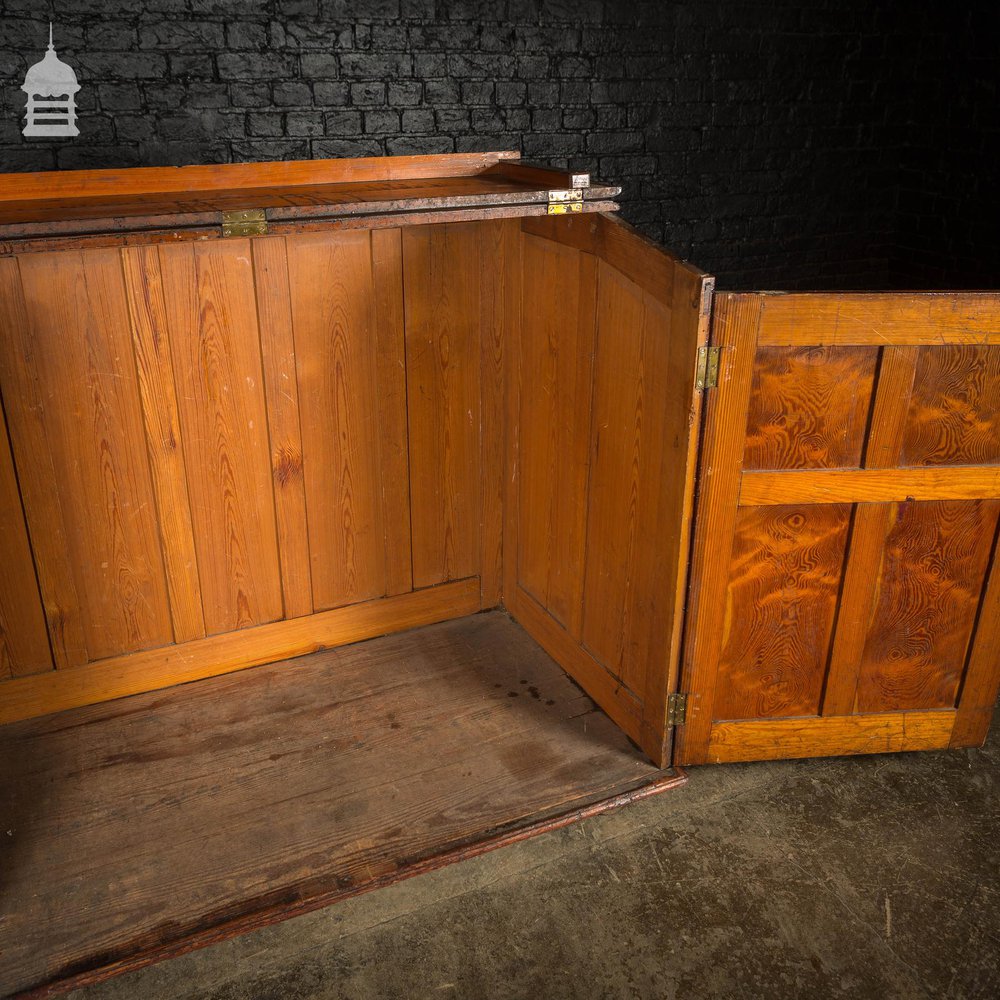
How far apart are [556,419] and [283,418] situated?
0.79 metres

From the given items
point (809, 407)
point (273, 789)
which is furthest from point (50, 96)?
point (809, 407)

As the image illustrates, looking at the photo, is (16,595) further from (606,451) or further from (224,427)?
(606,451)

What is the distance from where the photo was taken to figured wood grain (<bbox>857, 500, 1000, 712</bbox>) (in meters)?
2.35

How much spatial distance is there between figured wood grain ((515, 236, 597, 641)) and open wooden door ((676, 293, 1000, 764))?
1.67ft

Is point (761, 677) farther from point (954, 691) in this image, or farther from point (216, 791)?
point (216, 791)

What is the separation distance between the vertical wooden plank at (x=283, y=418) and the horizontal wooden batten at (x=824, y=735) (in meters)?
1.30

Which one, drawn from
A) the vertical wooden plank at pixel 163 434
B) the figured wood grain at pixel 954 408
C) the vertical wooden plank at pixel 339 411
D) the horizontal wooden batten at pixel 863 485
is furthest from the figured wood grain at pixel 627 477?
the vertical wooden plank at pixel 163 434

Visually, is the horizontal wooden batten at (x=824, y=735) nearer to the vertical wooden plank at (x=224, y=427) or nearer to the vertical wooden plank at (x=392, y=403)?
the vertical wooden plank at (x=392, y=403)

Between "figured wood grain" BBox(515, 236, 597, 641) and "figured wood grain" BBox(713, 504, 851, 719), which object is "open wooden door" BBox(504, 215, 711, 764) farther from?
"figured wood grain" BBox(713, 504, 851, 719)

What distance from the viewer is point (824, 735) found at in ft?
8.39

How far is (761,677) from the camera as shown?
2.48 m

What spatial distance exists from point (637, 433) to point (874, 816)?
1.13 meters

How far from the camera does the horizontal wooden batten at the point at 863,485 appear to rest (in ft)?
7.40

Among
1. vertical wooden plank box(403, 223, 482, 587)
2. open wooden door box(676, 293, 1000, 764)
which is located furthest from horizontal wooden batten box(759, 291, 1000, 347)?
vertical wooden plank box(403, 223, 482, 587)
